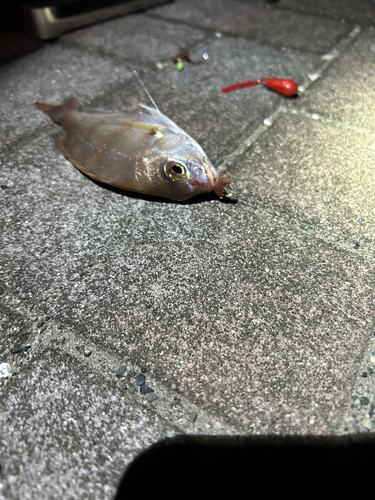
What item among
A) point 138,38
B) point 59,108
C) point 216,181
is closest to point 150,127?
point 216,181

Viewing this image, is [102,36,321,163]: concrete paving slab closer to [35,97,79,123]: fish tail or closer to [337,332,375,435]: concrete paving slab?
[35,97,79,123]: fish tail

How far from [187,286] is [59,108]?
1.68m

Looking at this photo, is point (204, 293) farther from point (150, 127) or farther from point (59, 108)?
point (59, 108)

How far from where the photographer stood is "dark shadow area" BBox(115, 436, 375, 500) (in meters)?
1.26

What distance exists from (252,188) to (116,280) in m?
0.98

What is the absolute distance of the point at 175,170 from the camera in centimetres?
195

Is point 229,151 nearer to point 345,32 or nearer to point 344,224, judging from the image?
point 344,224

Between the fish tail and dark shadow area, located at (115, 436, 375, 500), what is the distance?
2163 millimetres

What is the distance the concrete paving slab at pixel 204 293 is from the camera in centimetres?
149

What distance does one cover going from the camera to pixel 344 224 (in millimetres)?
2031

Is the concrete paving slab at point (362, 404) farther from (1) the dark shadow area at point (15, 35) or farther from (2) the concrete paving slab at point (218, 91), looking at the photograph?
(1) the dark shadow area at point (15, 35)

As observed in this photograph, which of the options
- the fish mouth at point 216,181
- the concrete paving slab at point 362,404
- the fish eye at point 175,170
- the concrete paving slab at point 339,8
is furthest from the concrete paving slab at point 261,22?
the concrete paving slab at point 362,404

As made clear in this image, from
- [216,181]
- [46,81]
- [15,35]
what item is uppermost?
[15,35]

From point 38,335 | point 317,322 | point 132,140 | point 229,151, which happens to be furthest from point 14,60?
point 317,322
